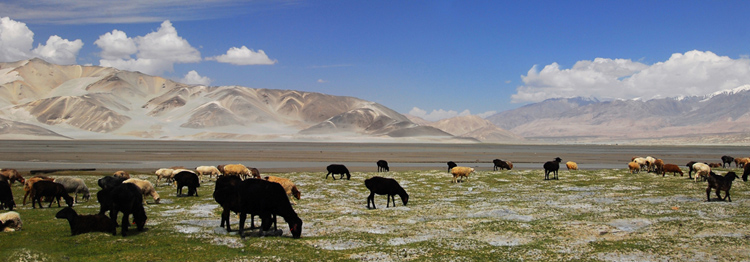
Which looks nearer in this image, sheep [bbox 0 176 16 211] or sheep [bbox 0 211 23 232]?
sheep [bbox 0 211 23 232]

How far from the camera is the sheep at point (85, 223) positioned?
13.9m

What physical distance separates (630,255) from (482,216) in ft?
21.1

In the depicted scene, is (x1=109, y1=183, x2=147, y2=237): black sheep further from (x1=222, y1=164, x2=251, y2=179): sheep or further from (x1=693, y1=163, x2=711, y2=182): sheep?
(x1=693, y1=163, x2=711, y2=182): sheep

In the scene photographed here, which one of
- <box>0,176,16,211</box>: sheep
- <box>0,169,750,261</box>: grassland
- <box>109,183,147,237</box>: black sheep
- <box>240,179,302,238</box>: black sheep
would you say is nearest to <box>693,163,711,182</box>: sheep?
<box>0,169,750,261</box>: grassland

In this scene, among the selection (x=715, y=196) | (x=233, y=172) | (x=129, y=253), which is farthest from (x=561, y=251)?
(x=233, y=172)

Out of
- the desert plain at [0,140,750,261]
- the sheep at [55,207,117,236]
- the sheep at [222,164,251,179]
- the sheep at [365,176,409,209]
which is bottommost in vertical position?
the desert plain at [0,140,750,261]

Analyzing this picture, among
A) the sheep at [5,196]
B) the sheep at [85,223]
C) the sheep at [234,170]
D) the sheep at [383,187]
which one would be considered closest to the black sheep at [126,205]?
the sheep at [85,223]

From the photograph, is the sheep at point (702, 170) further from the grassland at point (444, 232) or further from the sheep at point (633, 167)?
the sheep at point (633, 167)

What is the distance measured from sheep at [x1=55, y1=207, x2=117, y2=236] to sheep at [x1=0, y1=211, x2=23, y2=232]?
138cm

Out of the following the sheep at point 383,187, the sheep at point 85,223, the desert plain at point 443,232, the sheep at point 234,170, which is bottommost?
the desert plain at point 443,232

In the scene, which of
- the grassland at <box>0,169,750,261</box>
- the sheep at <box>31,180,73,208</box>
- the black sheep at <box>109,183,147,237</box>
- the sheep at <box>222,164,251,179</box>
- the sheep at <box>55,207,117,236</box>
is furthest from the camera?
the sheep at <box>222,164,251,179</box>

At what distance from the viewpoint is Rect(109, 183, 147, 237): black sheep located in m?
14.1

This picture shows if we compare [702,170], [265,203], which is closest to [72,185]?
[265,203]

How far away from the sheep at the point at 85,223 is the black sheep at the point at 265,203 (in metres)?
3.79
